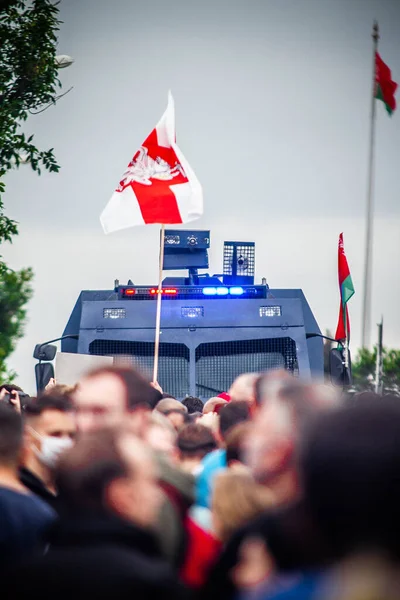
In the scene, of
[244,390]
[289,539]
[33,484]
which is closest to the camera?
[289,539]

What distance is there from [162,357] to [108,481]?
1192 cm

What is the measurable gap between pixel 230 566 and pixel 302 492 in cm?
94

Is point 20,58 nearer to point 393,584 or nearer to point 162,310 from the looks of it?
point 162,310

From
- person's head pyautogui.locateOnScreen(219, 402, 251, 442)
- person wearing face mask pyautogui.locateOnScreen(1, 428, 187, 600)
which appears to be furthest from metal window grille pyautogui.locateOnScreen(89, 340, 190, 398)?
person wearing face mask pyautogui.locateOnScreen(1, 428, 187, 600)

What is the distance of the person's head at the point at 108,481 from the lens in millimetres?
4129

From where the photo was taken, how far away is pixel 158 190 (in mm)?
13648

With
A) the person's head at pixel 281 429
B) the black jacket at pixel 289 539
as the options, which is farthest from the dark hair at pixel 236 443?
the black jacket at pixel 289 539

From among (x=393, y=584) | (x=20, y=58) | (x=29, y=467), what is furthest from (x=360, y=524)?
(x=20, y=58)

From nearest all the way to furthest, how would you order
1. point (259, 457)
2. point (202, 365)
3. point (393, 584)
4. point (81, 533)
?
point (393, 584) < point (81, 533) < point (259, 457) < point (202, 365)

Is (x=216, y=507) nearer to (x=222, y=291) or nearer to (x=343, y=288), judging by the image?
(x=222, y=291)

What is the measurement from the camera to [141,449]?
171 inches

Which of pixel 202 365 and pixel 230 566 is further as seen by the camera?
pixel 202 365

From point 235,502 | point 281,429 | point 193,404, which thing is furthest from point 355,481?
point 193,404

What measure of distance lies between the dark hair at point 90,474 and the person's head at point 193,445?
9.63 ft
